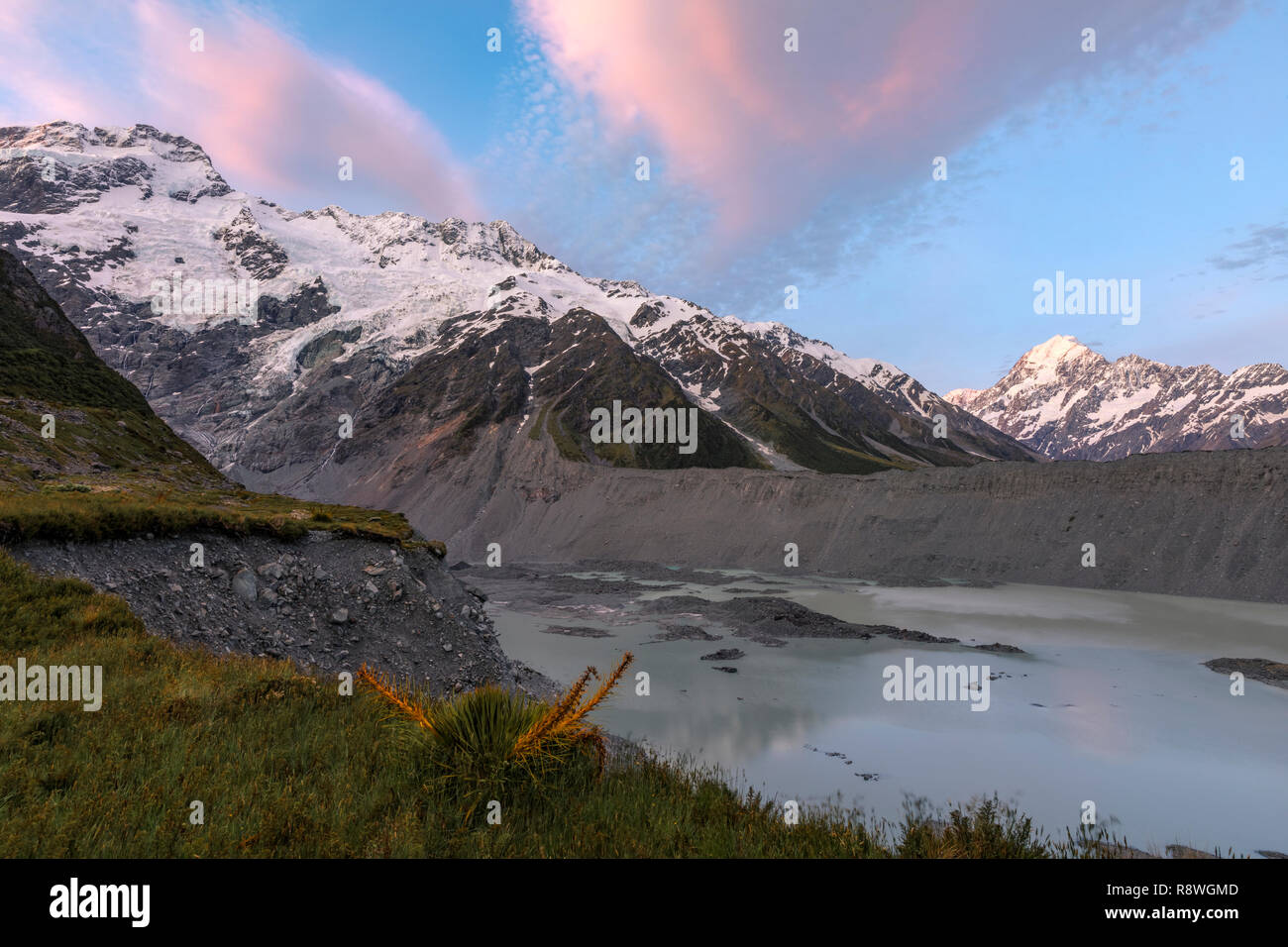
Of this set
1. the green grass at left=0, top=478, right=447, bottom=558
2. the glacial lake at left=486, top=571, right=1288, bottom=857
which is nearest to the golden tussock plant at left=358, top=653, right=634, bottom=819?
the glacial lake at left=486, top=571, right=1288, bottom=857

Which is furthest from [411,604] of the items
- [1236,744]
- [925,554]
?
[925,554]

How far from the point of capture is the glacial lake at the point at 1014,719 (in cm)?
1496

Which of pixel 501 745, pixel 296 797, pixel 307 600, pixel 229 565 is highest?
pixel 229 565

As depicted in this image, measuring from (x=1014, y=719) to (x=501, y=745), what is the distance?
2224 cm

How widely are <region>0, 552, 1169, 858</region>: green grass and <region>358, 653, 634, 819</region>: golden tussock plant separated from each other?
0.07 meters

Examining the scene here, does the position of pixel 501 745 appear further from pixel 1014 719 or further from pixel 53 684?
pixel 1014 719

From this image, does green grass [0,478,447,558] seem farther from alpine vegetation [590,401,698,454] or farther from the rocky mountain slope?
alpine vegetation [590,401,698,454]

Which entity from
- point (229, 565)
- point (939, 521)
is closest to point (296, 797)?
point (229, 565)

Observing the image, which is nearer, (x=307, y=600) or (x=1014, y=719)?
(x=307, y=600)

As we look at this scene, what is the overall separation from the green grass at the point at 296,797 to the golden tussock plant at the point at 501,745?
7 cm

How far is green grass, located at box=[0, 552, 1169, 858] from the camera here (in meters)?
4.50

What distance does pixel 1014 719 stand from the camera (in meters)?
21.5

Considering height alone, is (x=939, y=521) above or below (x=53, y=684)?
below

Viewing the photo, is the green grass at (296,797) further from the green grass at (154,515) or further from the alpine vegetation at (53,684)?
the green grass at (154,515)
